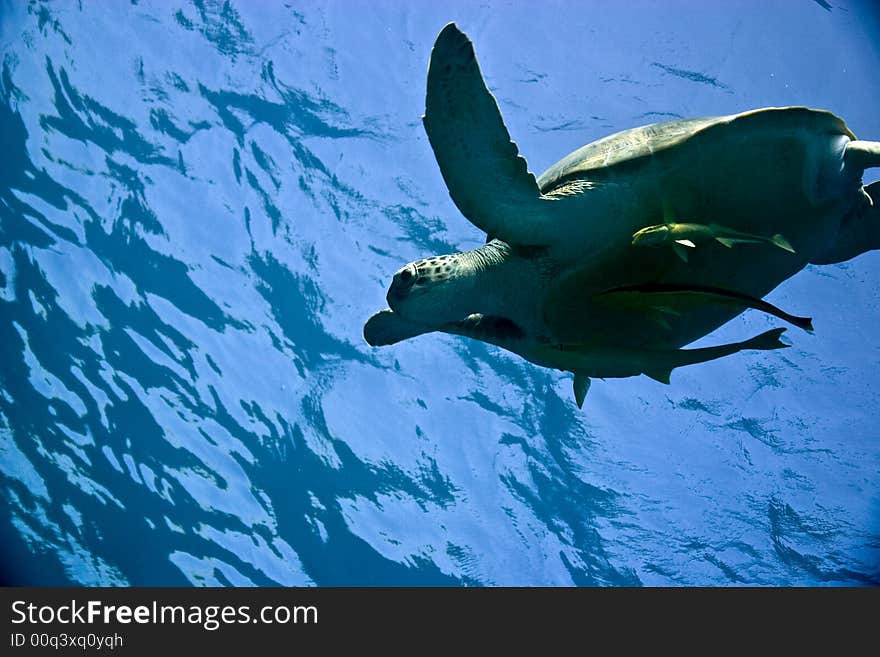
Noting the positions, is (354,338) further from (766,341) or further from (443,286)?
(766,341)

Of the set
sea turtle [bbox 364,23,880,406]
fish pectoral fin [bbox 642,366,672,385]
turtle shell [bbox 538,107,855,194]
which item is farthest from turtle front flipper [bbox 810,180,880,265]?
fish pectoral fin [bbox 642,366,672,385]

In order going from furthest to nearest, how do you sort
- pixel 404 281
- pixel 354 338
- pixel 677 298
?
pixel 354 338 → pixel 404 281 → pixel 677 298

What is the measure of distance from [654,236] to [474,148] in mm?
876

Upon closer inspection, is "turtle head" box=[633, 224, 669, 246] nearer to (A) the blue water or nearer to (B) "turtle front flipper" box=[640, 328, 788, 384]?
(B) "turtle front flipper" box=[640, 328, 788, 384]

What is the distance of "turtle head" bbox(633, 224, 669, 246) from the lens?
230 cm

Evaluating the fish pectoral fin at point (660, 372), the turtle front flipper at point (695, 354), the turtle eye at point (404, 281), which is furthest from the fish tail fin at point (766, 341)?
the turtle eye at point (404, 281)

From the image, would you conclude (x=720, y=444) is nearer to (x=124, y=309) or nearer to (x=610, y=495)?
(x=610, y=495)

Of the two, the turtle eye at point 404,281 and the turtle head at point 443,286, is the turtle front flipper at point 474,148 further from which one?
the turtle eye at point 404,281

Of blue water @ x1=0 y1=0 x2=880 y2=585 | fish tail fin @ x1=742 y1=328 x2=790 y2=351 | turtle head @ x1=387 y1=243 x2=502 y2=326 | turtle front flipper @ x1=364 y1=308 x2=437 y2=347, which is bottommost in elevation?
fish tail fin @ x1=742 y1=328 x2=790 y2=351

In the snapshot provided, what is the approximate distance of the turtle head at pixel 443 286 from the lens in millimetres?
2869

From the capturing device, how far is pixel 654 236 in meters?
2.33

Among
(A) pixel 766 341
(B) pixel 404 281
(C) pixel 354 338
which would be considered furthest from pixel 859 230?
(C) pixel 354 338

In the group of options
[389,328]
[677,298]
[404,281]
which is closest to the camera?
[677,298]

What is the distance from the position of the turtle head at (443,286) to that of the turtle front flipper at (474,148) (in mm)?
287
